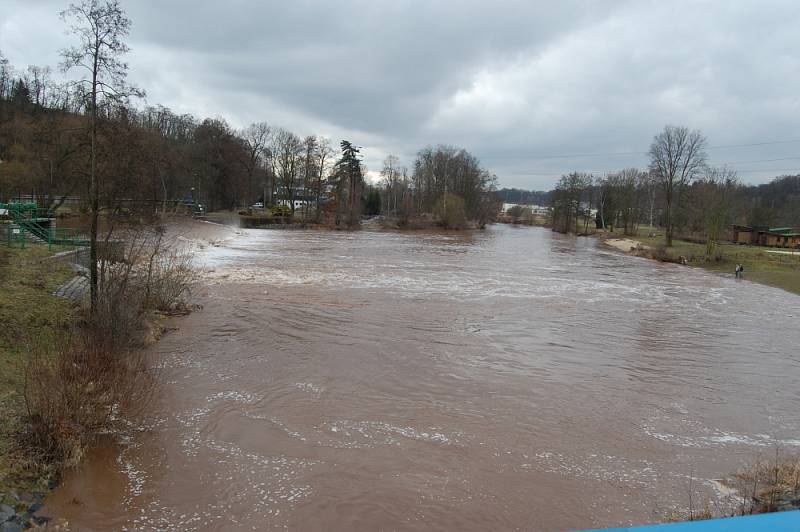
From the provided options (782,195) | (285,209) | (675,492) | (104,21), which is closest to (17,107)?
(285,209)

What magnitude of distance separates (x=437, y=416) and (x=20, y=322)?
30.9 feet

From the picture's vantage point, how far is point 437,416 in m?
9.84

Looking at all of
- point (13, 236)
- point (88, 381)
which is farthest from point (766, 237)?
point (13, 236)

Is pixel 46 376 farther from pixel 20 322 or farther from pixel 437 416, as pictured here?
pixel 437 416

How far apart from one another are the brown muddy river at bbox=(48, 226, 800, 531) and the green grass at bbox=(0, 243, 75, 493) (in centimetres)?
64

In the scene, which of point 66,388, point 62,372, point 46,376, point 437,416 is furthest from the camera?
point 437,416

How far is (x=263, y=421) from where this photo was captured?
9.24 meters

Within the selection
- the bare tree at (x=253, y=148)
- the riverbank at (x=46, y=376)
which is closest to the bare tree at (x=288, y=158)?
the bare tree at (x=253, y=148)

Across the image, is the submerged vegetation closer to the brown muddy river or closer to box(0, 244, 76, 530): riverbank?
box(0, 244, 76, 530): riverbank

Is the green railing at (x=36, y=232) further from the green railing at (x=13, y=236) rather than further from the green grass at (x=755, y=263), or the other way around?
the green grass at (x=755, y=263)

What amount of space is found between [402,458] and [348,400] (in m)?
2.58

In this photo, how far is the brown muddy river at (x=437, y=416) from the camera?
681 centimetres

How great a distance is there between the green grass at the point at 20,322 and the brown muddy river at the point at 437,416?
0.64 meters

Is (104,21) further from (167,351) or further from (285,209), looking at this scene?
(285,209)
